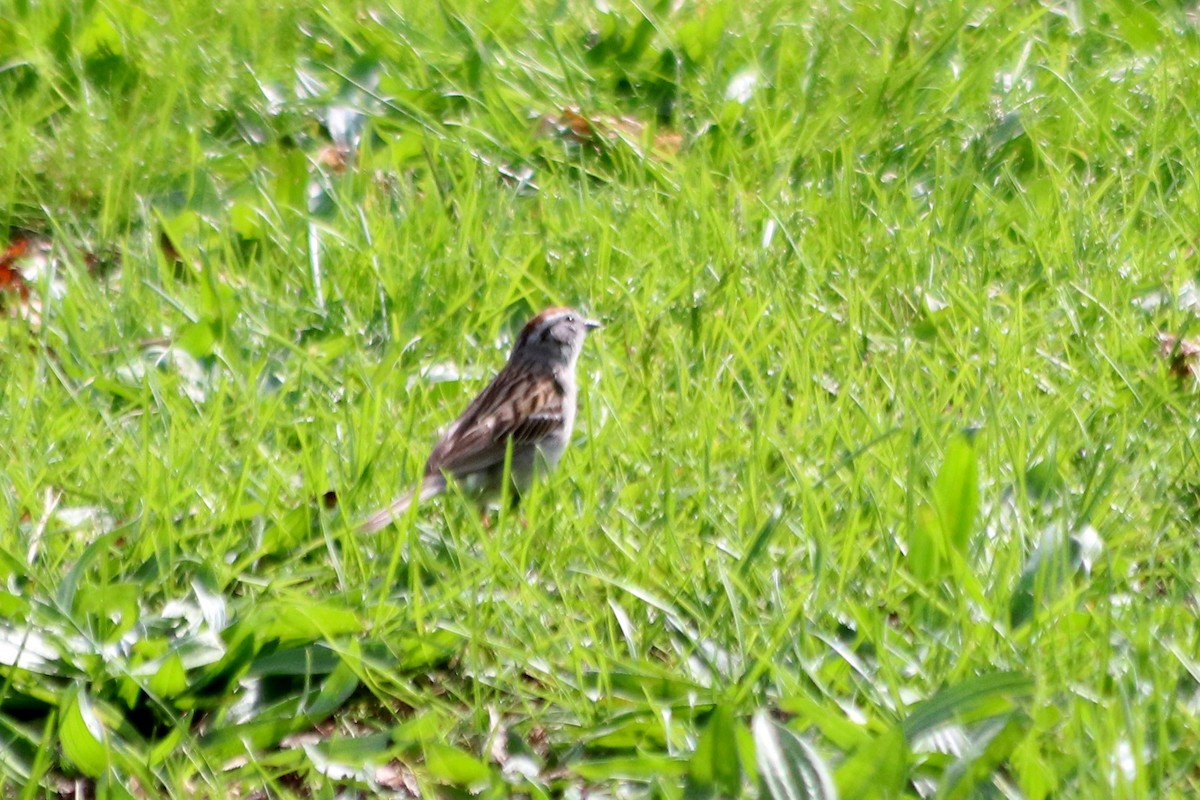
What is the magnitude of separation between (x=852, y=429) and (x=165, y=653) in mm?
1937

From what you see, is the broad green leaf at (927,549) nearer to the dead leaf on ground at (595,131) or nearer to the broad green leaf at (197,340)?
the broad green leaf at (197,340)

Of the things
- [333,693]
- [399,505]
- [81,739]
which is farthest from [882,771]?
[81,739]

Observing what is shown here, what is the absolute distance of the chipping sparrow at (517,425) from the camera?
432 cm

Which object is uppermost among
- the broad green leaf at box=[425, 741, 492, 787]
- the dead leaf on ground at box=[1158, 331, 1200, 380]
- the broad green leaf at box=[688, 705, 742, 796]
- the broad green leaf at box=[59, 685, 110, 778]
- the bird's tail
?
the dead leaf on ground at box=[1158, 331, 1200, 380]

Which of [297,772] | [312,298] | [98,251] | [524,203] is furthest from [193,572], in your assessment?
[524,203]

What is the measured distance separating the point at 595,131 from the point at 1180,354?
2321 millimetres

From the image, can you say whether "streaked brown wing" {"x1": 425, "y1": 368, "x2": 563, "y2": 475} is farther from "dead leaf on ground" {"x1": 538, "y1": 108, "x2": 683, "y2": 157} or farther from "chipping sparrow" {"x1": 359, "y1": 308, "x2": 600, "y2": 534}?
"dead leaf on ground" {"x1": 538, "y1": 108, "x2": 683, "y2": 157}

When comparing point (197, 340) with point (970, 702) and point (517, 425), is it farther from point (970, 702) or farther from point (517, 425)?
point (970, 702)

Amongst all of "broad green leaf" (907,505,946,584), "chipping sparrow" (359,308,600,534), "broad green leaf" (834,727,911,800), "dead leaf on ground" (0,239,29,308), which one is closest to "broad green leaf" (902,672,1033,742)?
"broad green leaf" (834,727,911,800)

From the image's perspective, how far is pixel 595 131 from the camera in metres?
6.13

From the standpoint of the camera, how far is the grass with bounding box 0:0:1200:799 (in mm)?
3371

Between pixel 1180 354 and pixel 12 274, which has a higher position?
pixel 1180 354

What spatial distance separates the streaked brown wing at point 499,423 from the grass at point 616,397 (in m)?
0.12

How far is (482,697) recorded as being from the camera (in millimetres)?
3557
